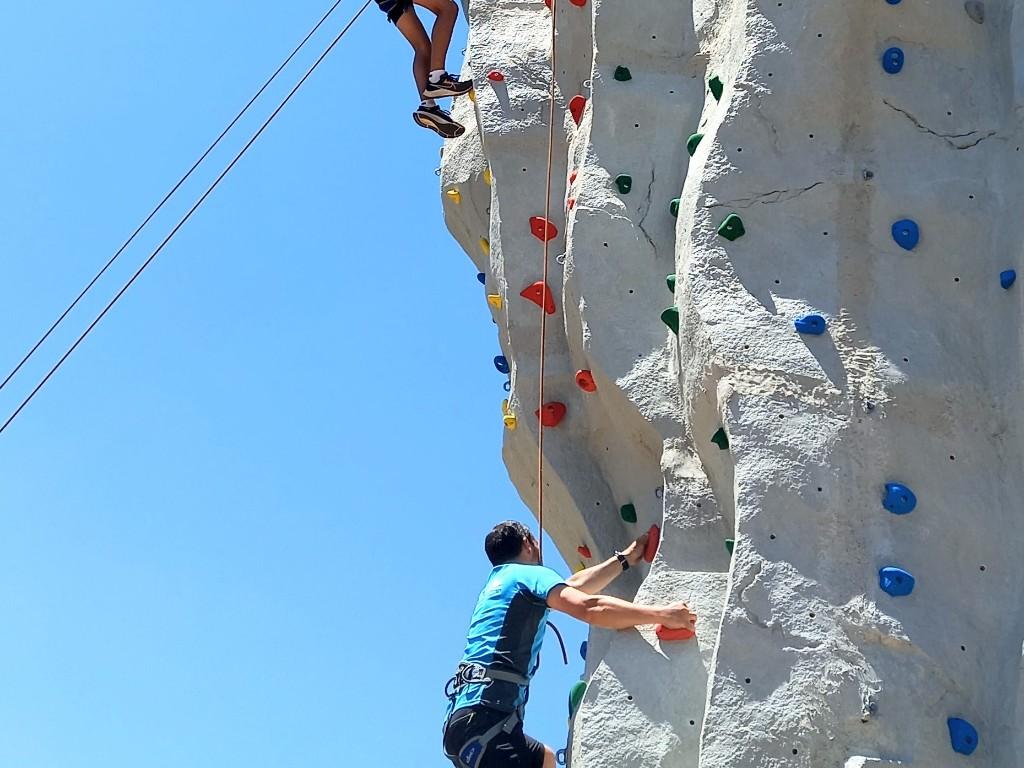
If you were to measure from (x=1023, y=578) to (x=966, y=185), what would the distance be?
132 centimetres

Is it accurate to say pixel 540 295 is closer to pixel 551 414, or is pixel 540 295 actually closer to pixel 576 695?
pixel 551 414

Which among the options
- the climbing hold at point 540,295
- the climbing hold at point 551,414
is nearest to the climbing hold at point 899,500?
the climbing hold at point 551,414

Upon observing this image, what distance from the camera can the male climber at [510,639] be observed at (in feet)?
14.8

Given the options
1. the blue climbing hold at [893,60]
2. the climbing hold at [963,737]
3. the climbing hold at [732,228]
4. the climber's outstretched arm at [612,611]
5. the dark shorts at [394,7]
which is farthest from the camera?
the dark shorts at [394,7]

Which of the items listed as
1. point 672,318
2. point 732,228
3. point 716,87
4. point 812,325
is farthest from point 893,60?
point 672,318

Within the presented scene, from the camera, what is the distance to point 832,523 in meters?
4.53

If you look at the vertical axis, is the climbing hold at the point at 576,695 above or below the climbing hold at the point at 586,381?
below

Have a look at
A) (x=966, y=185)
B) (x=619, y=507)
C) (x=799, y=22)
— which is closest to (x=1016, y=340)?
(x=966, y=185)

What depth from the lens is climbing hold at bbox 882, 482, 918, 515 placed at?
14.8ft

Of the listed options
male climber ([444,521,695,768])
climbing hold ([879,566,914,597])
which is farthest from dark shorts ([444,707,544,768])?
climbing hold ([879,566,914,597])

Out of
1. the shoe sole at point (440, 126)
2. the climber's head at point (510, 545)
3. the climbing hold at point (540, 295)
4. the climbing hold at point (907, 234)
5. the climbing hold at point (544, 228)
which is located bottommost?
the climber's head at point (510, 545)

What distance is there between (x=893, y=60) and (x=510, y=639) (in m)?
2.33

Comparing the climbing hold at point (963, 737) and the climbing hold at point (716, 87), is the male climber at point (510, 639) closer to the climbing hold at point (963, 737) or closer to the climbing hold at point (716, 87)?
the climbing hold at point (963, 737)

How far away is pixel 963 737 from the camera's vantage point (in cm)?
424
